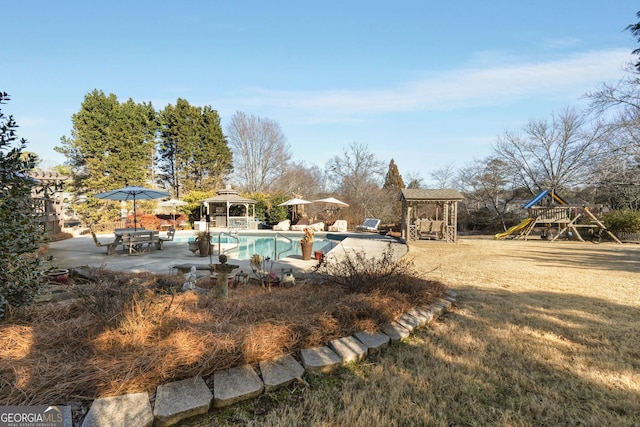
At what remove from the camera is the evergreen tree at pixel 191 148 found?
94.5 feet

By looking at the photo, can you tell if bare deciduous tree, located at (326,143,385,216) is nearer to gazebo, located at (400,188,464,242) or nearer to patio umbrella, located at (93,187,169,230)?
gazebo, located at (400,188,464,242)

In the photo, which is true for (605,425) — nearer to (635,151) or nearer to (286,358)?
(286,358)

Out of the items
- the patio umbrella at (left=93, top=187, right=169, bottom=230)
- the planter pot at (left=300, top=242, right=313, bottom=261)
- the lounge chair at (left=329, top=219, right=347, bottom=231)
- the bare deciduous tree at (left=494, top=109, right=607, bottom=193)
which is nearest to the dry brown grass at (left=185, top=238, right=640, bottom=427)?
the planter pot at (left=300, top=242, right=313, bottom=261)

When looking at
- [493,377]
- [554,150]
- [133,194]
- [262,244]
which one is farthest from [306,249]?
[554,150]

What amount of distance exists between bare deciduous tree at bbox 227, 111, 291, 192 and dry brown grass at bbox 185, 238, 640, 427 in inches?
1149

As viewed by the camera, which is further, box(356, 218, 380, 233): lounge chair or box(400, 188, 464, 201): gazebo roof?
box(356, 218, 380, 233): lounge chair

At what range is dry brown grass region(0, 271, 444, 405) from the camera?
6.51 ft

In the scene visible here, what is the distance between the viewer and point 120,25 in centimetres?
902

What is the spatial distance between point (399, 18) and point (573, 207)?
43.8 feet

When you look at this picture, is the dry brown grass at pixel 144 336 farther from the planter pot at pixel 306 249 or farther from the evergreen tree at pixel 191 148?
the evergreen tree at pixel 191 148

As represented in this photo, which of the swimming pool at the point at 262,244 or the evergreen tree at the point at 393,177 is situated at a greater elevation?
the evergreen tree at the point at 393,177

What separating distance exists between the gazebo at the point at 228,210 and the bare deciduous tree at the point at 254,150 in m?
8.44

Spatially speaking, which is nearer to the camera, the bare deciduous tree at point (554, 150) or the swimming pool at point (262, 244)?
the swimming pool at point (262, 244)

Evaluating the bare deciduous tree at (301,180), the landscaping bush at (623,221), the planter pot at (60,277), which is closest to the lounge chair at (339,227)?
the bare deciduous tree at (301,180)
